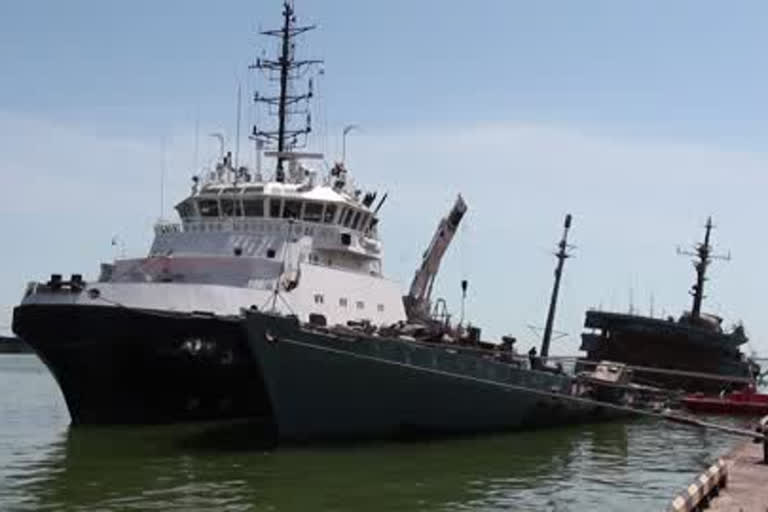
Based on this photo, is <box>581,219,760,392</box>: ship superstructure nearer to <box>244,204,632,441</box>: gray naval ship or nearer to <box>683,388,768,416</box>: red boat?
<box>683,388,768,416</box>: red boat

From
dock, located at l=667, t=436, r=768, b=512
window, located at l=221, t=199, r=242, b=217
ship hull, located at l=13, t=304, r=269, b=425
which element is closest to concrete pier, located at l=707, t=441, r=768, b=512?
dock, located at l=667, t=436, r=768, b=512

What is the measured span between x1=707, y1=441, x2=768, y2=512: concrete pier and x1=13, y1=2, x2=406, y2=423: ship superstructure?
8.81 m

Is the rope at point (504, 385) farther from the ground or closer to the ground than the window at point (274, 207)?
closer to the ground

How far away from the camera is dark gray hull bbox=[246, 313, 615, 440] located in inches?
818

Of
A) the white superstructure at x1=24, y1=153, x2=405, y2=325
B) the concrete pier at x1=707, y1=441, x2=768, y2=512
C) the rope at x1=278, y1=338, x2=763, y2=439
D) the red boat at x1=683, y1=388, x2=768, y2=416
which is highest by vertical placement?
the white superstructure at x1=24, y1=153, x2=405, y2=325

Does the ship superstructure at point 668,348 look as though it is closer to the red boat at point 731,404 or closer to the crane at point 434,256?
the red boat at point 731,404

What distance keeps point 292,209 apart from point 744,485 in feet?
49.3

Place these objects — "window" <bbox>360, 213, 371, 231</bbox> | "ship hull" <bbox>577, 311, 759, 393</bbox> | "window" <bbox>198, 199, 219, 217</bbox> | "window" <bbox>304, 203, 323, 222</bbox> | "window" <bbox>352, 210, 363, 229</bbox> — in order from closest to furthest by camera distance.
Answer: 1. "window" <bbox>304, 203, 323, 222</bbox>
2. "window" <bbox>198, 199, 219, 217</bbox>
3. "window" <bbox>352, 210, 363, 229</bbox>
4. "window" <bbox>360, 213, 371, 231</bbox>
5. "ship hull" <bbox>577, 311, 759, 393</bbox>

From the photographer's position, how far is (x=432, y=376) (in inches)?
882

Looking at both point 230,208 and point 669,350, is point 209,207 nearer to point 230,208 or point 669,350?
point 230,208

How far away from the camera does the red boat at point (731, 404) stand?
37281mm

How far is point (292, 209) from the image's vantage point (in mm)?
27625

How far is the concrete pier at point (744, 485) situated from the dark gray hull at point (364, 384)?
6014 mm

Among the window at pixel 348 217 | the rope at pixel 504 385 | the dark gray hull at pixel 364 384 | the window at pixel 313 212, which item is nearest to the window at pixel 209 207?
the window at pixel 313 212
